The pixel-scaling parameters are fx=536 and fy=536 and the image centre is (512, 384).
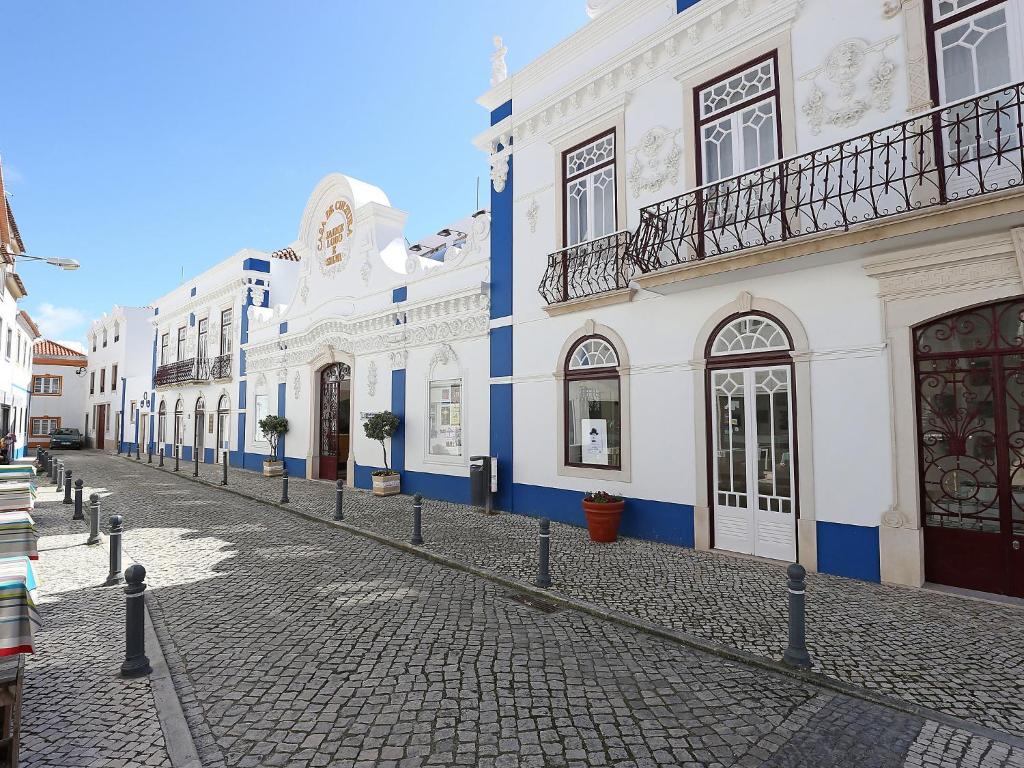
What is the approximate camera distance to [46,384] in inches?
1527

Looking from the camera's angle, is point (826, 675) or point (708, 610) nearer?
point (826, 675)

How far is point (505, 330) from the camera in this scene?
10945mm

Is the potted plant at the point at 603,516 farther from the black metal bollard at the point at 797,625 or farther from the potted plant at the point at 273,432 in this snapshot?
the potted plant at the point at 273,432

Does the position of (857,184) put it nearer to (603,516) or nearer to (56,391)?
(603,516)

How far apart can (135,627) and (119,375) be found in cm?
3582

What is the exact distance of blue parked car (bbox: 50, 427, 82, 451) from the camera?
3419 centimetres

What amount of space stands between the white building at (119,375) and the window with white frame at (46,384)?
3772 millimetres

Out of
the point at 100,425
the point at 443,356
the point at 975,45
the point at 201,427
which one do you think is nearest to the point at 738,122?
the point at 975,45

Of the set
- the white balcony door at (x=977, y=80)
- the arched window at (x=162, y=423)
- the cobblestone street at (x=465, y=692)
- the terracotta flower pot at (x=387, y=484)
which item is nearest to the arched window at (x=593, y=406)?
the cobblestone street at (x=465, y=692)

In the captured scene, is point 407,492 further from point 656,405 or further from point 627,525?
point 656,405

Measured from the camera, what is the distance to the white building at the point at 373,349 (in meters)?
11.9

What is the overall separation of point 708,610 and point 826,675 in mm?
1378

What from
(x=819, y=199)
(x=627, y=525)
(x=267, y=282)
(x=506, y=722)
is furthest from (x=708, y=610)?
(x=267, y=282)

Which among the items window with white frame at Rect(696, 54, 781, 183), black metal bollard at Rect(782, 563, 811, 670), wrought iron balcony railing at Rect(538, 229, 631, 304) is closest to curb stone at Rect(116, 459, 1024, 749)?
black metal bollard at Rect(782, 563, 811, 670)
